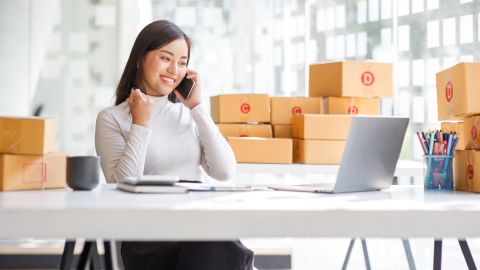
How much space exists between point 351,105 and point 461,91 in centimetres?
189

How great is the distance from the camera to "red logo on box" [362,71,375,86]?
3.76 metres

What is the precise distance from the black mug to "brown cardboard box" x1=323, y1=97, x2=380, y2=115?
2312 millimetres

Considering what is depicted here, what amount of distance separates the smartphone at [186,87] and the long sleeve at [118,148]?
0.90 ft

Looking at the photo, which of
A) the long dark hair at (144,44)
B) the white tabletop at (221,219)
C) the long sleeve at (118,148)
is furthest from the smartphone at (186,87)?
the white tabletop at (221,219)

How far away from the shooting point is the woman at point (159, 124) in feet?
7.02

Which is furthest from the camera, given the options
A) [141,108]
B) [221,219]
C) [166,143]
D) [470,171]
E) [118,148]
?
[166,143]

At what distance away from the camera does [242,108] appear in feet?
12.4

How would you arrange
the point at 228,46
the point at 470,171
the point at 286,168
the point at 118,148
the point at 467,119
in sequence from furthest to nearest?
1. the point at 228,46
2. the point at 286,168
3. the point at 118,148
4. the point at 467,119
5. the point at 470,171

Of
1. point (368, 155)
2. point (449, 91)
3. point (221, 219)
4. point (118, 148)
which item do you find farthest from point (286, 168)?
point (221, 219)

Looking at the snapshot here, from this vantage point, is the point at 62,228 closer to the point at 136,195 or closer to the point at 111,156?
the point at 136,195

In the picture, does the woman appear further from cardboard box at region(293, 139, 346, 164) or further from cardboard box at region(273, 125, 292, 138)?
cardboard box at region(273, 125, 292, 138)

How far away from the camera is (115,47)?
5.22 meters

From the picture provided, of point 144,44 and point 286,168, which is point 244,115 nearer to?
point 286,168

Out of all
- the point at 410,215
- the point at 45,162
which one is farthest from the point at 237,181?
the point at 410,215
